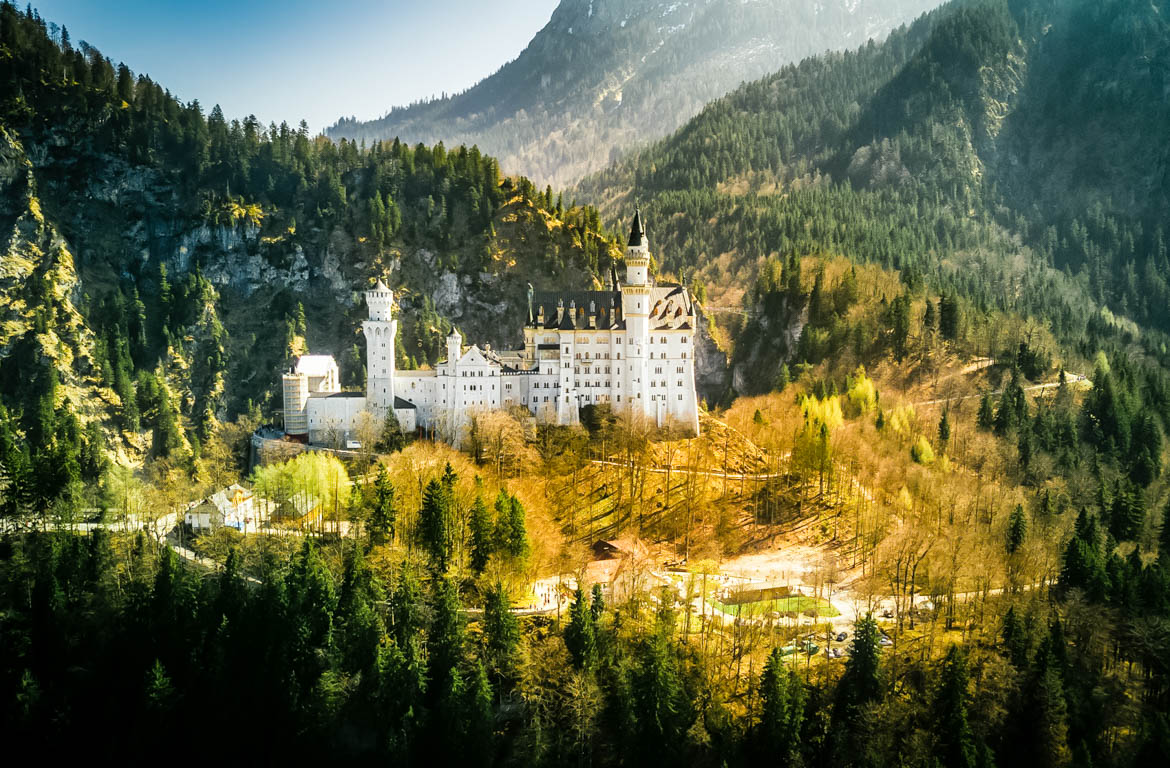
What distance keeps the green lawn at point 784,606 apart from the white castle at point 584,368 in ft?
82.3

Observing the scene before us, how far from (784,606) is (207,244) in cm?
10417

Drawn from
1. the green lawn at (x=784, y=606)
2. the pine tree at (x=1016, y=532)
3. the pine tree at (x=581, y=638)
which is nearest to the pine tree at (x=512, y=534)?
the pine tree at (x=581, y=638)

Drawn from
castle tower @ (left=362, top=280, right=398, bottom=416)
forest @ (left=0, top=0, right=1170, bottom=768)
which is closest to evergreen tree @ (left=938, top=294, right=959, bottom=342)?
forest @ (left=0, top=0, right=1170, bottom=768)

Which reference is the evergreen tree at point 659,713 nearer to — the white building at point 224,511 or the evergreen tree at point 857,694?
the evergreen tree at point 857,694

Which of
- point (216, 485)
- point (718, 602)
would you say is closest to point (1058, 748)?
point (718, 602)

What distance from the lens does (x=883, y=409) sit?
96375 millimetres

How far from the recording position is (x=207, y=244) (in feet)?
450

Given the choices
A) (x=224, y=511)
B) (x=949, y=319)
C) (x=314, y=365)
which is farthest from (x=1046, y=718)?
(x=314, y=365)

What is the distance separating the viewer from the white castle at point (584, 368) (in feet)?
287

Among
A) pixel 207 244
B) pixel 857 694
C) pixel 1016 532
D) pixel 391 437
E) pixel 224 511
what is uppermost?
pixel 207 244

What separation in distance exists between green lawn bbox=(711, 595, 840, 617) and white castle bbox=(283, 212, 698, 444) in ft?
82.3

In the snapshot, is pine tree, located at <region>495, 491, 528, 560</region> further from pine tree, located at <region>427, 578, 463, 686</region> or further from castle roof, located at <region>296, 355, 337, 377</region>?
castle roof, located at <region>296, 355, 337, 377</region>

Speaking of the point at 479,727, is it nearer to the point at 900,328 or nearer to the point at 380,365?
the point at 380,365

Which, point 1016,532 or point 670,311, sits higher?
point 670,311
